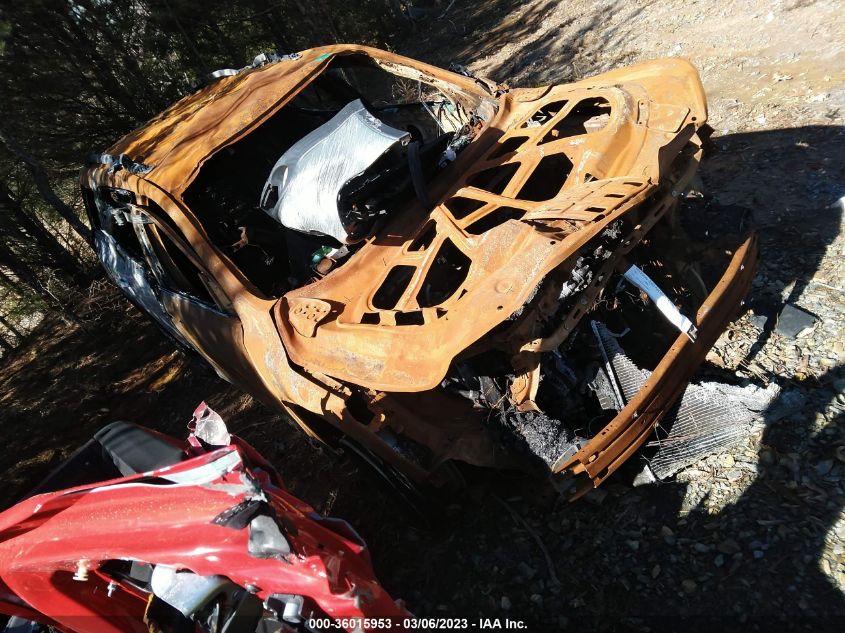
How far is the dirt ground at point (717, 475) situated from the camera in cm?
233

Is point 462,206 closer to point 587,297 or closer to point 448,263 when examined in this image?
point 448,263

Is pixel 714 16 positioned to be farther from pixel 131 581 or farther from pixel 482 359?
pixel 131 581

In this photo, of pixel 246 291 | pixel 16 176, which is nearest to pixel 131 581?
pixel 246 291

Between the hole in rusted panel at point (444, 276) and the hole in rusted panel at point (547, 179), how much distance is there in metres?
0.57

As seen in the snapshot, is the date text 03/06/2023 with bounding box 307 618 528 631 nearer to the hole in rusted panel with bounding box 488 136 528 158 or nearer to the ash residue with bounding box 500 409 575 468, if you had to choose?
the ash residue with bounding box 500 409 575 468

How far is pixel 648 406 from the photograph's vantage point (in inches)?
92.1

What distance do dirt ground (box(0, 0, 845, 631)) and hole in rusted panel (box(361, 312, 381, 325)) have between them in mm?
791

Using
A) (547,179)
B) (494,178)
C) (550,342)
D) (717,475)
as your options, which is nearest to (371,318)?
(550,342)

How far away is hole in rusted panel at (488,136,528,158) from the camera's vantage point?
3.29 meters

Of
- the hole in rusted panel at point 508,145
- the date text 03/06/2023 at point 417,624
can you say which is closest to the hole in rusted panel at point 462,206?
the hole in rusted panel at point 508,145

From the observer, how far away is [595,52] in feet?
25.6

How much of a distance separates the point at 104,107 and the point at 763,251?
8819 millimetres

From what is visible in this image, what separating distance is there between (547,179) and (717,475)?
176 cm

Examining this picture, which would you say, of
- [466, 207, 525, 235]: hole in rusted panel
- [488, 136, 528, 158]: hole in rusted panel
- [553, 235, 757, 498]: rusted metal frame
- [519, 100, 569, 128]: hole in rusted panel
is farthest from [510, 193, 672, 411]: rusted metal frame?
[519, 100, 569, 128]: hole in rusted panel
